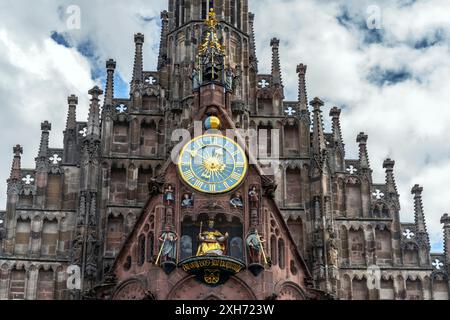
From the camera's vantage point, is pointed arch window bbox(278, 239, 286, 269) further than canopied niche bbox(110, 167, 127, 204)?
No

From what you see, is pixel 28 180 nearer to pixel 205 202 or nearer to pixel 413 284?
pixel 205 202

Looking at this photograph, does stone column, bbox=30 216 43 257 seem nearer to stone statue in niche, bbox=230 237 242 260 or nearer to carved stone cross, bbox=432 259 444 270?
stone statue in niche, bbox=230 237 242 260

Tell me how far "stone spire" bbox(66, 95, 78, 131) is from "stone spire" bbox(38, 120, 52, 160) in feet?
2.43

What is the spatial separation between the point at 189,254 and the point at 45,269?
5917 millimetres

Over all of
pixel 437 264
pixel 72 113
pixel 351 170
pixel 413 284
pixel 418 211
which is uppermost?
pixel 72 113

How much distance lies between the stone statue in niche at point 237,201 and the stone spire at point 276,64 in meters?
7.12

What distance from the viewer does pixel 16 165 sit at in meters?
40.2

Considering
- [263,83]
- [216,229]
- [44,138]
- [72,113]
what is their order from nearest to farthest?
[216,229] → [44,138] → [72,113] → [263,83]

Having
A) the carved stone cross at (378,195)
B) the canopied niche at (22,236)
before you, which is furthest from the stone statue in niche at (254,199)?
the canopied niche at (22,236)

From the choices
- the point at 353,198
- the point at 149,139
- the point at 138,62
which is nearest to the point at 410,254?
the point at 353,198

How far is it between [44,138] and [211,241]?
9108mm

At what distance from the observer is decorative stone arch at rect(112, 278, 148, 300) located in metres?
35.3

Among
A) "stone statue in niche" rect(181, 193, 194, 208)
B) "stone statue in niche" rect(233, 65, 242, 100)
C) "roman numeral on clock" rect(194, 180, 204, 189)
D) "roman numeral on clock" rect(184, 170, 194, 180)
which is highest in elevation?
"stone statue in niche" rect(233, 65, 242, 100)

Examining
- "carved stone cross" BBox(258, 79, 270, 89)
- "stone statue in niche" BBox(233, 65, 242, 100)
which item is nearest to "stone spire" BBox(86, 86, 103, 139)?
"stone statue in niche" BBox(233, 65, 242, 100)
